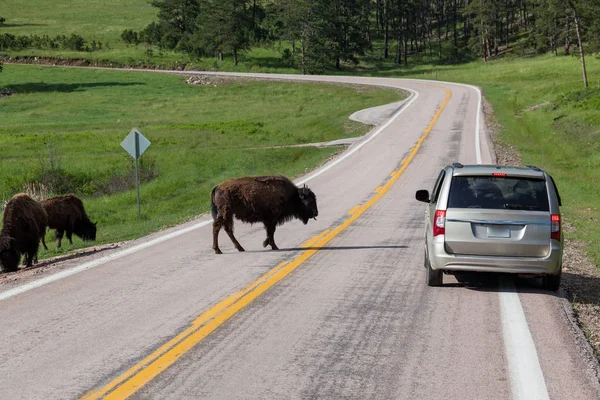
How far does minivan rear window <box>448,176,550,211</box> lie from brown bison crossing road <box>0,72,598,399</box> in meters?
1.25

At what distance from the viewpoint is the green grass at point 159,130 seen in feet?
99.9

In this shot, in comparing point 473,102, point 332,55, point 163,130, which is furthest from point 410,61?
point 163,130

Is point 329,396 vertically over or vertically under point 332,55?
under

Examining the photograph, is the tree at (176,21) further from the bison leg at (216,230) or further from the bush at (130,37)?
the bison leg at (216,230)

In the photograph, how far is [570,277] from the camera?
12.8 metres

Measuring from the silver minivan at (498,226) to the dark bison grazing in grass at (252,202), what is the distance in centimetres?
384

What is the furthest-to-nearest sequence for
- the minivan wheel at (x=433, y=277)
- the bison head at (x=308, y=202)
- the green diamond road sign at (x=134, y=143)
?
the green diamond road sign at (x=134, y=143), the bison head at (x=308, y=202), the minivan wheel at (x=433, y=277)

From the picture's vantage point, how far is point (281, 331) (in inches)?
336

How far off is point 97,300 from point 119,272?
2.15 metres

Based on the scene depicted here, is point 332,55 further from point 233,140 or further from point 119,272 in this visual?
point 119,272

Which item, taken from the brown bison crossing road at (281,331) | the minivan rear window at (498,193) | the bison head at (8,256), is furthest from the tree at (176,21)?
the minivan rear window at (498,193)

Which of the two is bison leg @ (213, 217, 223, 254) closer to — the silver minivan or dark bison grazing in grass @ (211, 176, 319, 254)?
dark bison grazing in grass @ (211, 176, 319, 254)

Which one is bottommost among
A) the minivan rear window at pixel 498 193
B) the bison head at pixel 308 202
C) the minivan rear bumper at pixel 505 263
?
the minivan rear bumper at pixel 505 263

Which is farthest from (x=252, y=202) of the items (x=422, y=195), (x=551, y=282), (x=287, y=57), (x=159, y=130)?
(x=287, y=57)
